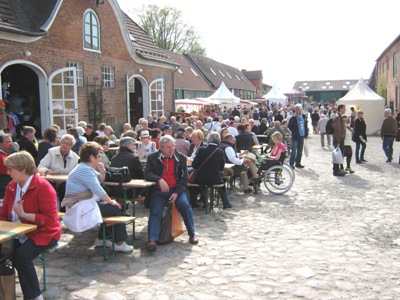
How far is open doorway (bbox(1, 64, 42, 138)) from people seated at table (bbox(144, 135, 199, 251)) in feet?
32.3

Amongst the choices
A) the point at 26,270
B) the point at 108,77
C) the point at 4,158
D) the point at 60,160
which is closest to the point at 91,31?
the point at 108,77

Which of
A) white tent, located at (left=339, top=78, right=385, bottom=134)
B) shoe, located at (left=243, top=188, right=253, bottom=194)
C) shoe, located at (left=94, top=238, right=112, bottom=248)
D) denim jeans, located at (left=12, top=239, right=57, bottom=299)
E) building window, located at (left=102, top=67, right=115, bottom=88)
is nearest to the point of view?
denim jeans, located at (left=12, top=239, right=57, bottom=299)

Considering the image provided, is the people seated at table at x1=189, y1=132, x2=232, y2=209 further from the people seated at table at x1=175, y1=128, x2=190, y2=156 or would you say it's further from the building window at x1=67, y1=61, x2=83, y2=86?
the building window at x1=67, y1=61, x2=83, y2=86

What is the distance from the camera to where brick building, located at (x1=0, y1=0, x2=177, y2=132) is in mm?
13992

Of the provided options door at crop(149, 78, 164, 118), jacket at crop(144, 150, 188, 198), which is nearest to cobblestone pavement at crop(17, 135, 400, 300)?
jacket at crop(144, 150, 188, 198)

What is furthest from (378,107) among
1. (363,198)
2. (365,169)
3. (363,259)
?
(363,259)

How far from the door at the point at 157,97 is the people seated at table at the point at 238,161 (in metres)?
11.9

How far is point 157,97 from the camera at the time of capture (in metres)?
21.8

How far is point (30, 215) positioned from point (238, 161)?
5.48m

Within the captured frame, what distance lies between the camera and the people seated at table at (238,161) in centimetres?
902

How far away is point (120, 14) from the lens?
18672 mm

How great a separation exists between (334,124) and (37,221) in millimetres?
10136

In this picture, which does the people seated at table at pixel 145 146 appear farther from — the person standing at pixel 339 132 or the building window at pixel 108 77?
the building window at pixel 108 77

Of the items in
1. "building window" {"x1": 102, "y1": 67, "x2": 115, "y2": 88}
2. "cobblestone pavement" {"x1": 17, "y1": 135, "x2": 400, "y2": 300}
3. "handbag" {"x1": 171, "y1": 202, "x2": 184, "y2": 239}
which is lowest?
"cobblestone pavement" {"x1": 17, "y1": 135, "x2": 400, "y2": 300}
